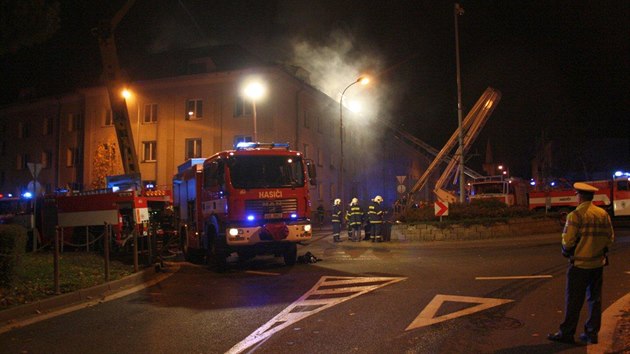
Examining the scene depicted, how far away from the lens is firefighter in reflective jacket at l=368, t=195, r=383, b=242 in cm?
1854

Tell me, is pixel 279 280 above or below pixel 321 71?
below

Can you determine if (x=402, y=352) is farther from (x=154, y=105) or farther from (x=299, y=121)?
(x=154, y=105)

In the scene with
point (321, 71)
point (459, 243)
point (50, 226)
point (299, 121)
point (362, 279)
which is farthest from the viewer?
point (321, 71)

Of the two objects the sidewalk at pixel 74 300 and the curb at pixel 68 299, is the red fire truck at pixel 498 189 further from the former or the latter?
the curb at pixel 68 299

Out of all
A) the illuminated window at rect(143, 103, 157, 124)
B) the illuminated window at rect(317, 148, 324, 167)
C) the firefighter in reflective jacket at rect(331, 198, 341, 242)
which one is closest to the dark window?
the illuminated window at rect(143, 103, 157, 124)

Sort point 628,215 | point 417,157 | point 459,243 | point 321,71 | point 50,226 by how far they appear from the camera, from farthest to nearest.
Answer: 1. point 417,157
2. point 321,71
3. point 628,215
4. point 50,226
5. point 459,243

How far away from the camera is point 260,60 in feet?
113

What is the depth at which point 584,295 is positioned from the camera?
5477 millimetres

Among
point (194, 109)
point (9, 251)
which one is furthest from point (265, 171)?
point (194, 109)

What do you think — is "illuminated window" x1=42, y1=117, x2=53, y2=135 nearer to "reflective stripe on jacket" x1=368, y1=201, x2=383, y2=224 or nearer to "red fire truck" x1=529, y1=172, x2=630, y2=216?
"reflective stripe on jacket" x1=368, y1=201, x2=383, y2=224

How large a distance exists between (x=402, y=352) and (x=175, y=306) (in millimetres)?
4333

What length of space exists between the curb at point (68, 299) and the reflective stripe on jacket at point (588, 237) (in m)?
7.57

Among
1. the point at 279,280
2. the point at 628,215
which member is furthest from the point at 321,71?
the point at 279,280

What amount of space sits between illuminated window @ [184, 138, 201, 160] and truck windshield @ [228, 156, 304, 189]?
22798 millimetres
